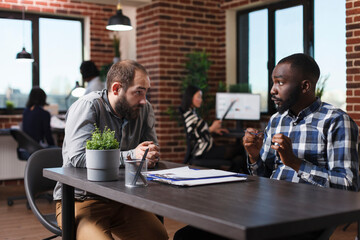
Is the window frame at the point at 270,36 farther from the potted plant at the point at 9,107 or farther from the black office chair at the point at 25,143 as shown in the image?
the potted plant at the point at 9,107

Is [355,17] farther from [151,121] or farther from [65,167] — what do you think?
[65,167]

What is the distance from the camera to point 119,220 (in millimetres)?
2217

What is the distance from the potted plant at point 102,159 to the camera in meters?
1.79

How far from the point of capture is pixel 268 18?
6.02 meters

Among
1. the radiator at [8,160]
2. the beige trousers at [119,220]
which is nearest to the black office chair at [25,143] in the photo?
the radiator at [8,160]

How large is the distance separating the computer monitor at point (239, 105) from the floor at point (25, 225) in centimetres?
179

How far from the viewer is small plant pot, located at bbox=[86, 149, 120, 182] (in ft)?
5.86

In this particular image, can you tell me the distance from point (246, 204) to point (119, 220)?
3.27 feet

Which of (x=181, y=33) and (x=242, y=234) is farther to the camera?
→ (x=181, y=33)

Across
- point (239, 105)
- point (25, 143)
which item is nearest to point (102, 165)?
point (25, 143)

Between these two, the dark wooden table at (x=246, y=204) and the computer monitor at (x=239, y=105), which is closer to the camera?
the dark wooden table at (x=246, y=204)

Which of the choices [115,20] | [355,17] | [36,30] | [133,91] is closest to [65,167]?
[133,91]

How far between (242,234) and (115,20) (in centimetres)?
426

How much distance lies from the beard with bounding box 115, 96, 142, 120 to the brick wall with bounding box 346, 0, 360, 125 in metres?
2.89
